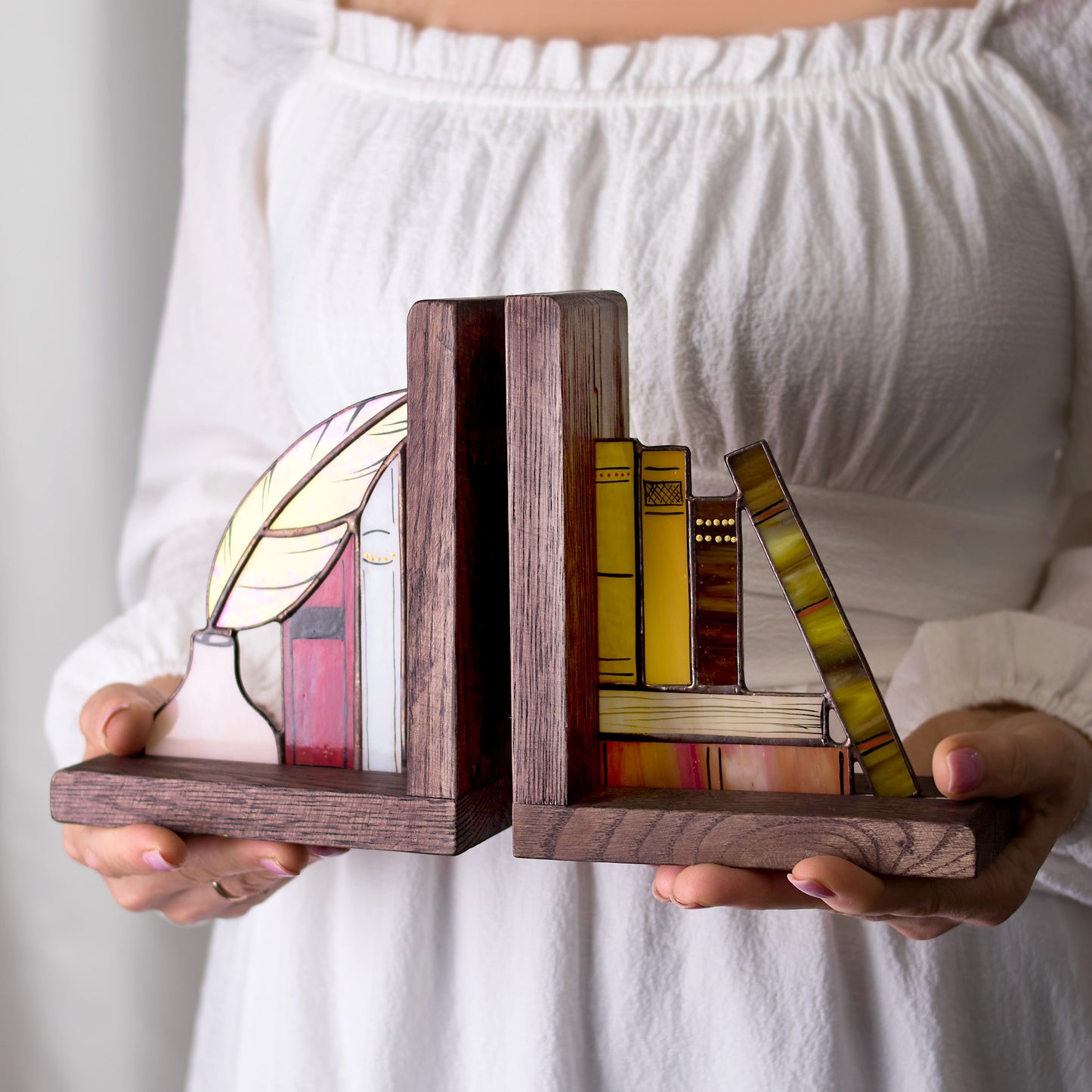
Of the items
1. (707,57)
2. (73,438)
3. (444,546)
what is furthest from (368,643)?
(73,438)

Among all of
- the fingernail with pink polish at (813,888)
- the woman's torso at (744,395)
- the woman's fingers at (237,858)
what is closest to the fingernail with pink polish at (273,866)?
the woman's fingers at (237,858)

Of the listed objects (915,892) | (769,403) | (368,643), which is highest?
(769,403)

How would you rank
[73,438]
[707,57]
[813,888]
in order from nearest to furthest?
[813,888], [707,57], [73,438]

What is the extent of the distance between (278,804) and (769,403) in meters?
0.31

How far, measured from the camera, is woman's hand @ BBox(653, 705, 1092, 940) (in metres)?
0.43

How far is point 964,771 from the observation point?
45cm

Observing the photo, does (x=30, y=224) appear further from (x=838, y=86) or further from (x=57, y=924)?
(x=838, y=86)

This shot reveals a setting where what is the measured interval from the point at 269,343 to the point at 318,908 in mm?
362

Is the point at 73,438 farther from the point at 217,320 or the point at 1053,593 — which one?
the point at 1053,593

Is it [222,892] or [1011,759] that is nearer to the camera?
[1011,759]

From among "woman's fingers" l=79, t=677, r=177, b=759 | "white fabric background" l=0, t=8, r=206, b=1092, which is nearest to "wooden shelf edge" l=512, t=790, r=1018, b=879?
"woman's fingers" l=79, t=677, r=177, b=759

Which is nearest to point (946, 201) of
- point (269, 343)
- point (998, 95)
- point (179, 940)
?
point (998, 95)

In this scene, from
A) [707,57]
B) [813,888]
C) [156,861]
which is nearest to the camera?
[813,888]

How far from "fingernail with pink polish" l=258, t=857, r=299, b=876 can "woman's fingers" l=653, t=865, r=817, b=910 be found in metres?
0.16
